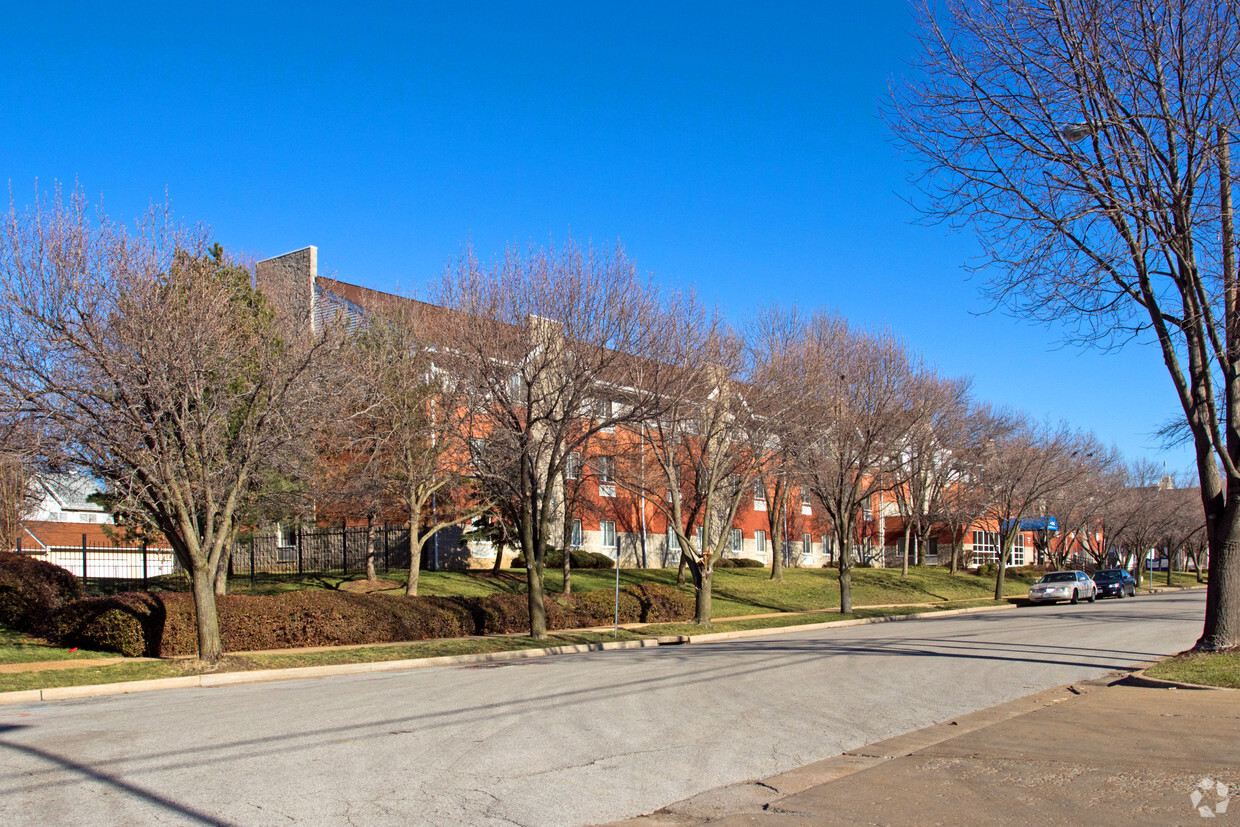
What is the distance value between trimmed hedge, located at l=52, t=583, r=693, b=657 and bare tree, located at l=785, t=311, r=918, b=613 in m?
7.72

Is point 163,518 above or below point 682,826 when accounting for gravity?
above

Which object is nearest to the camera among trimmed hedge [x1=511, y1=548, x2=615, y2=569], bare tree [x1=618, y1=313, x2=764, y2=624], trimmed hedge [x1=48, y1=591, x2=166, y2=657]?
trimmed hedge [x1=48, y1=591, x2=166, y2=657]

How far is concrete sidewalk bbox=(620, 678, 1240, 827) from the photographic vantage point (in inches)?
250

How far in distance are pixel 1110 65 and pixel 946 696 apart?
8957 mm

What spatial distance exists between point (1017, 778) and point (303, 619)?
51.0 feet

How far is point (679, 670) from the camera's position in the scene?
51.1 ft

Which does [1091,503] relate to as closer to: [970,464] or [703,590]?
[970,464]

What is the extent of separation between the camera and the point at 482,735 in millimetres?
9453

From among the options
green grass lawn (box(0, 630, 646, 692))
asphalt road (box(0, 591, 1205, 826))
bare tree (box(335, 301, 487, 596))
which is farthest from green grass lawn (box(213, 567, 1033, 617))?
asphalt road (box(0, 591, 1205, 826))

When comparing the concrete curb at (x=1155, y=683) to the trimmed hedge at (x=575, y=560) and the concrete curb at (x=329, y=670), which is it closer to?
the concrete curb at (x=329, y=670)

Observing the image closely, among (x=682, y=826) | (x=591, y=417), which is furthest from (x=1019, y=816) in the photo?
(x=591, y=417)

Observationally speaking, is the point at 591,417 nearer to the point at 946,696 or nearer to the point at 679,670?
the point at 679,670

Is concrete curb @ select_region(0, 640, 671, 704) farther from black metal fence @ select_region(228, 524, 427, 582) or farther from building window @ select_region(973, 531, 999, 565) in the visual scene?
building window @ select_region(973, 531, 999, 565)

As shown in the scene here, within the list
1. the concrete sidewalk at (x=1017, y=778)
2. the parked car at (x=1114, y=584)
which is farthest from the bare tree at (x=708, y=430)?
the parked car at (x=1114, y=584)
